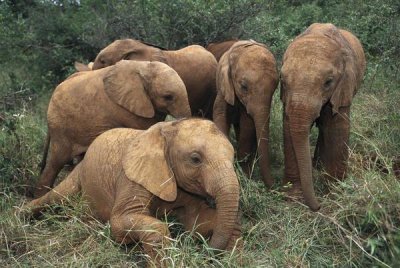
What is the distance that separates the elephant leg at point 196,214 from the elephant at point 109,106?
1377 mm

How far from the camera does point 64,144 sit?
5.84 m

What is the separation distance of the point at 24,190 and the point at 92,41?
406 cm

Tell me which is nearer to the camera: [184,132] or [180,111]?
[184,132]

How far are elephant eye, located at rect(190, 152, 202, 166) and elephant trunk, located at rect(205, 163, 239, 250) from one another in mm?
168

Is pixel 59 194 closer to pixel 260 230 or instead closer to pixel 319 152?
pixel 260 230

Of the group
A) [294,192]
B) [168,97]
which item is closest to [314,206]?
[294,192]

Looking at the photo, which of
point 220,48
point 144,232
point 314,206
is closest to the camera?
point 144,232

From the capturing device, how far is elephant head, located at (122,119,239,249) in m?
3.90

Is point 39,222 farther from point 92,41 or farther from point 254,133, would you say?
point 92,41

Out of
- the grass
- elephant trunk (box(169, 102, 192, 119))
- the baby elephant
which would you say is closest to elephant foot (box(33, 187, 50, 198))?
the grass

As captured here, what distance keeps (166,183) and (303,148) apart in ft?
4.23

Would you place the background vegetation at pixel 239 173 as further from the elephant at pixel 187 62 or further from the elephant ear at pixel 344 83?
the elephant at pixel 187 62

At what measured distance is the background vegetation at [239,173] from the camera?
4.12 metres

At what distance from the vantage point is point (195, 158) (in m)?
4.10
